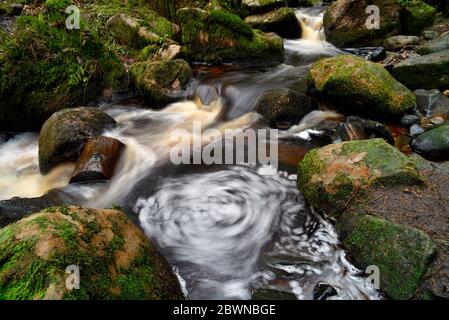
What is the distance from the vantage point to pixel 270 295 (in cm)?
320

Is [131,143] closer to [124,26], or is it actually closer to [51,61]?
[51,61]

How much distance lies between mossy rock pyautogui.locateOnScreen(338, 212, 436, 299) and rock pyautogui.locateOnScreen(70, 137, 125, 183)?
3.55 metres

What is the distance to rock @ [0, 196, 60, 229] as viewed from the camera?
380 centimetres

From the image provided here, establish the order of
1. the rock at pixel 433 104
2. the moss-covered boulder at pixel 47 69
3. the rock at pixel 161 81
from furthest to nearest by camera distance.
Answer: the rock at pixel 161 81 → the moss-covered boulder at pixel 47 69 → the rock at pixel 433 104

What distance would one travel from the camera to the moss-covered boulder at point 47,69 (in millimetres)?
6770

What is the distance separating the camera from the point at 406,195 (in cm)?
380

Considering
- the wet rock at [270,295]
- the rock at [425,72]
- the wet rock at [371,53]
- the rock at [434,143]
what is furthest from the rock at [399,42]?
the wet rock at [270,295]

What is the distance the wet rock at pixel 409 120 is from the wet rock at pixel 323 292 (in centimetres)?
A: 391

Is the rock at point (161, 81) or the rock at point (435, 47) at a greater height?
the rock at point (435, 47)

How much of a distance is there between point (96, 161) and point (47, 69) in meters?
3.06

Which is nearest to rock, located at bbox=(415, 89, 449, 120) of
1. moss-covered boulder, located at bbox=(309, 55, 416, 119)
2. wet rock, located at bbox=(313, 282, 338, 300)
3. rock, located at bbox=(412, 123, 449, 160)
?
moss-covered boulder, located at bbox=(309, 55, 416, 119)

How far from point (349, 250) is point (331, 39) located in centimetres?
897

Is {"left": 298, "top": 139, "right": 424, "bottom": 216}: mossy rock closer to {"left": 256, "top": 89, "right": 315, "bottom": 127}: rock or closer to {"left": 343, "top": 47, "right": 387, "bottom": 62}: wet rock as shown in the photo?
{"left": 256, "top": 89, "right": 315, "bottom": 127}: rock

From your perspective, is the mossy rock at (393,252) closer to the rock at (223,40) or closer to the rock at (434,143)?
the rock at (434,143)
